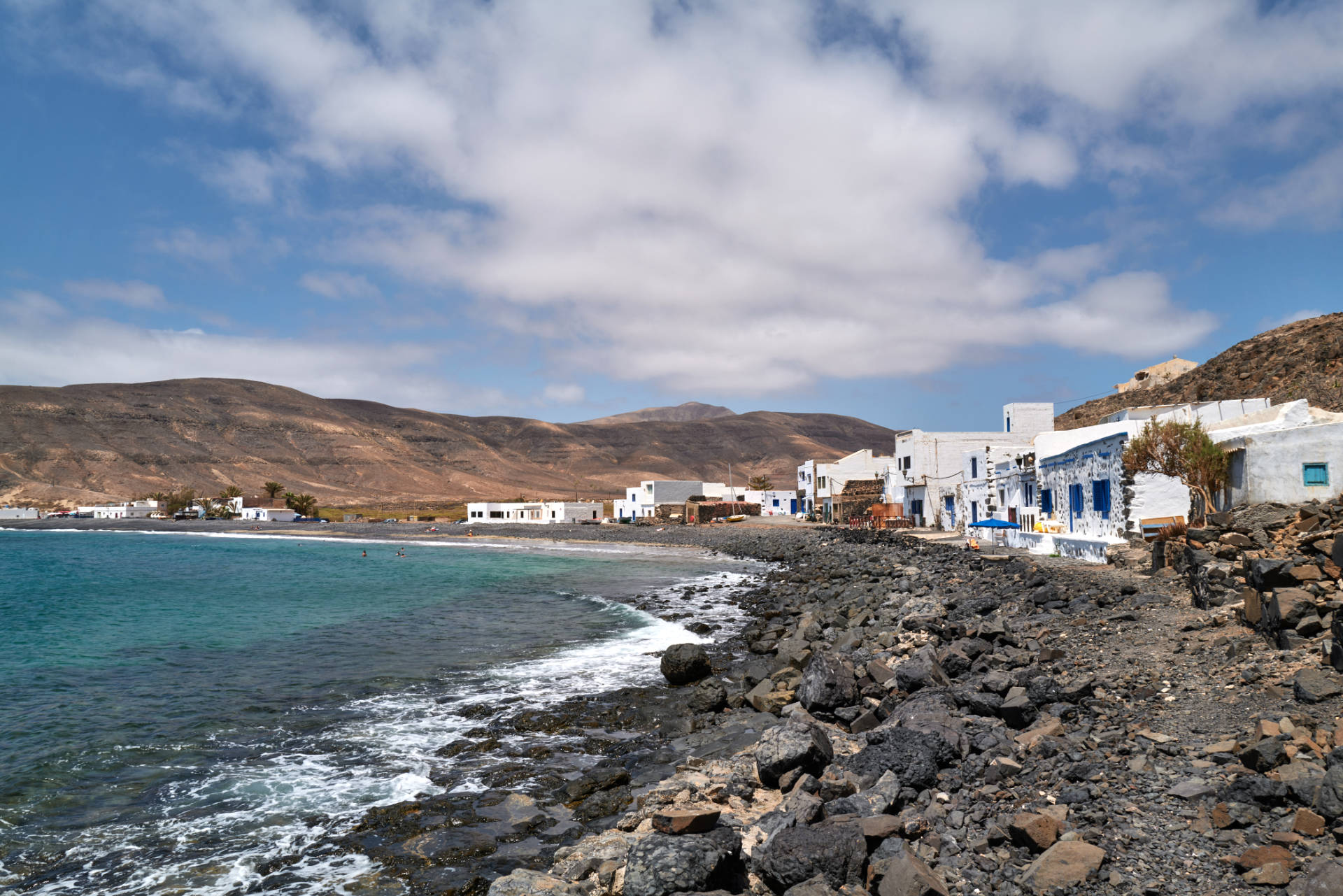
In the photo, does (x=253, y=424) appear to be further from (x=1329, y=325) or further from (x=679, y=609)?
(x=1329, y=325)

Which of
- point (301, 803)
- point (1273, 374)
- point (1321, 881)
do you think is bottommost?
point (301, 803)

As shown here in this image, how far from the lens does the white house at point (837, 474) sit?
75.8m

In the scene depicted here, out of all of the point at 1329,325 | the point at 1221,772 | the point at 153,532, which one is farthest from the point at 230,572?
the point at 1329,325

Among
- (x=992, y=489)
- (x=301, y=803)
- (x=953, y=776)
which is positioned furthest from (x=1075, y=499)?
(x=301, y=803)

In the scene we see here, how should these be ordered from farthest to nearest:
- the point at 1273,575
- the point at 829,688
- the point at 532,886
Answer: the point at 829,688 < the point at 1273,575 < the point at 532,886

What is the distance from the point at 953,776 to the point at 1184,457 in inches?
615

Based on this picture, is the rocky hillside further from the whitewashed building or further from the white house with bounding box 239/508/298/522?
the white house with bounding box 239/508/298/522

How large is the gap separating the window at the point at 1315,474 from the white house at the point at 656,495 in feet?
272

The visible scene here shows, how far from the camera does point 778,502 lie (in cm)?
10100

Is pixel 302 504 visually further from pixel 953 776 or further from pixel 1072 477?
pixel 953 776

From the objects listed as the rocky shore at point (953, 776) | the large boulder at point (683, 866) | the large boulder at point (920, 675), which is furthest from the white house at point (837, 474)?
the large boulder at point (683, 866)

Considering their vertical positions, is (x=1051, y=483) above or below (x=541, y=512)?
above

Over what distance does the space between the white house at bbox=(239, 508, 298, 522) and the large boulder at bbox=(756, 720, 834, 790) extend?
138m

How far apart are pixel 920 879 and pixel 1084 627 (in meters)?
9.21
